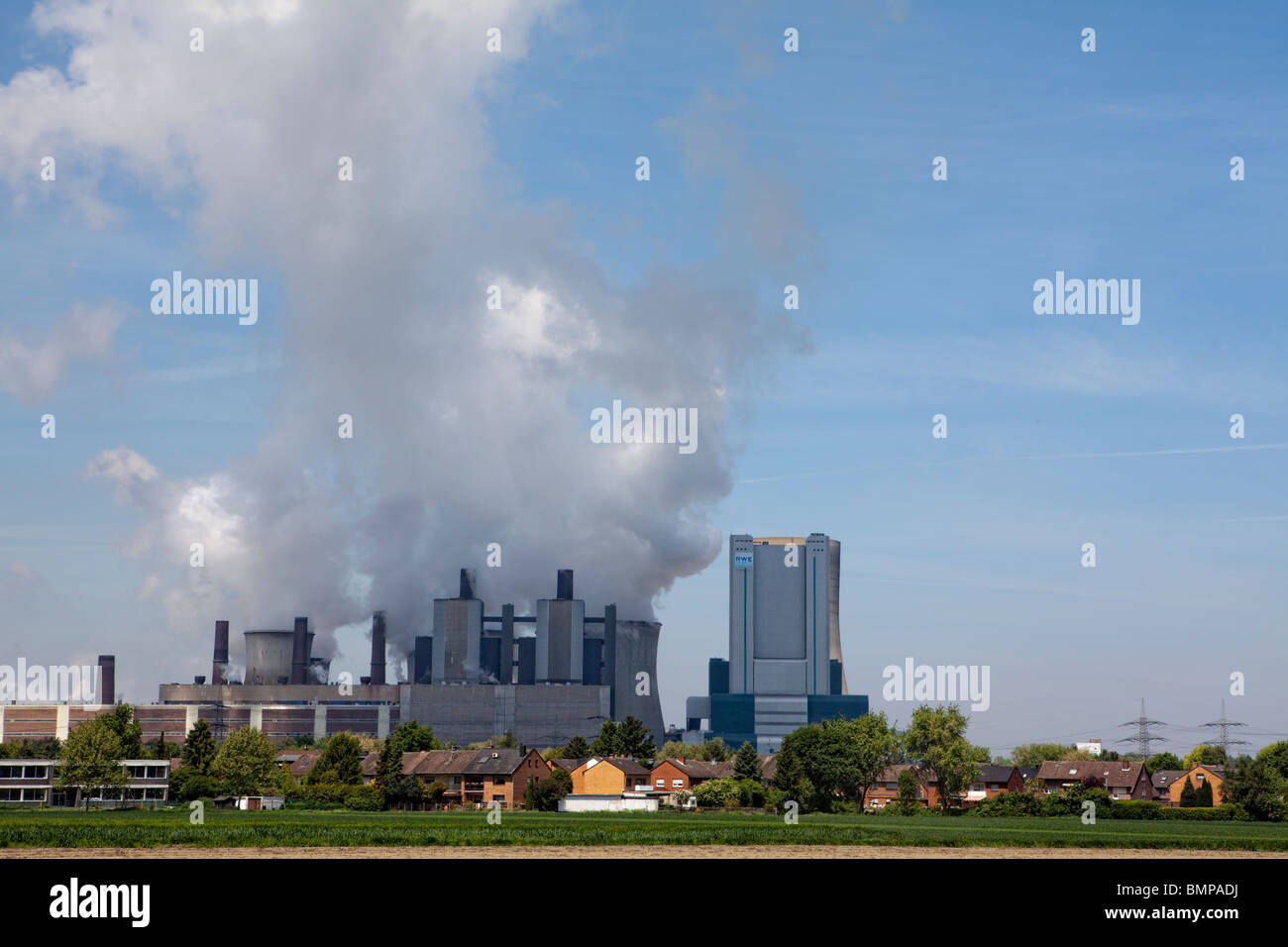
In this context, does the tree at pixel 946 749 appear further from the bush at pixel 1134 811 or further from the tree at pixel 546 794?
the tree at pixel 546 794

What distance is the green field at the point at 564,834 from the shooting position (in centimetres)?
5391

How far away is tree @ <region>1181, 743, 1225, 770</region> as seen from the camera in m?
168

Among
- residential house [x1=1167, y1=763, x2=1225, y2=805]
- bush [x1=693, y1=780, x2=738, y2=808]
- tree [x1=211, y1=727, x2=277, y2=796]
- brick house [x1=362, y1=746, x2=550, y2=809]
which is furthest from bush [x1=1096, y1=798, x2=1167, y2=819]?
tree [x1=211, y1=727, x2=277, y2=796]

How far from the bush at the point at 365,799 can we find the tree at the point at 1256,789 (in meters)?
62.3

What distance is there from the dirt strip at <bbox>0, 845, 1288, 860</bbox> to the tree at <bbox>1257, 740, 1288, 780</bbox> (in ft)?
262

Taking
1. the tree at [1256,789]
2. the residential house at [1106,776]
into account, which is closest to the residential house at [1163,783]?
the residential house at [1106,776]

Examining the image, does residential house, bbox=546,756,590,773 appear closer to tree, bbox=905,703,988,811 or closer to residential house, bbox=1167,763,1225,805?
tree, bbox=905,703,988,811

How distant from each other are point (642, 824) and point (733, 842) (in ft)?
51.1

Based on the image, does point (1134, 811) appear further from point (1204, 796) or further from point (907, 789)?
point (1204, 796)

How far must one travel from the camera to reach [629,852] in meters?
51.8
